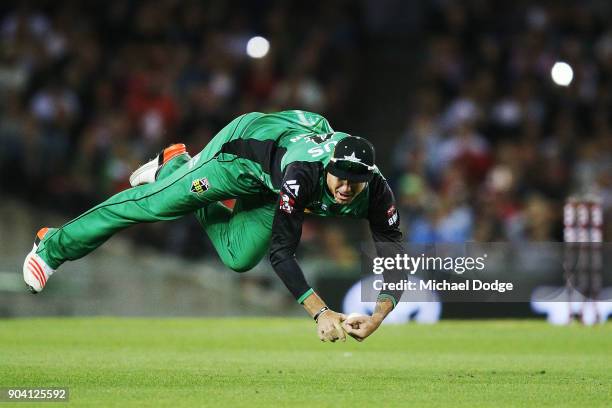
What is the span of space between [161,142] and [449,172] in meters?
4.21

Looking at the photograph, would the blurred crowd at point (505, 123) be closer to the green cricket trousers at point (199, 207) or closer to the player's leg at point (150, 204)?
the green cricket trousers at point (199, 207)

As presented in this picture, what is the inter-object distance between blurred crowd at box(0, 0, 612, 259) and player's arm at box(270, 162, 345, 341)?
312 inches

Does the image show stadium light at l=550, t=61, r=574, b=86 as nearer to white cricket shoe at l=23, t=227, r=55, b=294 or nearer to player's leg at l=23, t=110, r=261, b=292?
player's leg at l=23, t=110, r=261, b=292

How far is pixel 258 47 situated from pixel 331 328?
12.5 metres

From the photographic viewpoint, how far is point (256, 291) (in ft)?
54.0

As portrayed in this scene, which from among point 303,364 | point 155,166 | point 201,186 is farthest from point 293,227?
point 155,166

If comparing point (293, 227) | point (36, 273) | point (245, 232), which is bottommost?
point (293, 227)

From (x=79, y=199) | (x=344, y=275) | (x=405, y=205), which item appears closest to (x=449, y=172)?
(x=405, y=205)

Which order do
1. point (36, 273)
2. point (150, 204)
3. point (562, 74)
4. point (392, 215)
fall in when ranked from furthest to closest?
point (562, 74) → point (36, 273) → point (150, 204) → point (392, 215)

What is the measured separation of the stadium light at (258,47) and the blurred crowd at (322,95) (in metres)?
0.13

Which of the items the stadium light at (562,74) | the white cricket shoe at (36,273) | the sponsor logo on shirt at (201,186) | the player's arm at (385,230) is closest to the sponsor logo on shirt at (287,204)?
the player's arm at (385,230)

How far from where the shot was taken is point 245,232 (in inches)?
352

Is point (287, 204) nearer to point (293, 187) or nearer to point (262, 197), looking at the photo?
point (293, 187)

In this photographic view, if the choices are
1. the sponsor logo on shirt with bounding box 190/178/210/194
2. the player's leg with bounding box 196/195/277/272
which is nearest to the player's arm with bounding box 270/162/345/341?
the sponsor logo on shirt with bounding box 190/178/210/194
